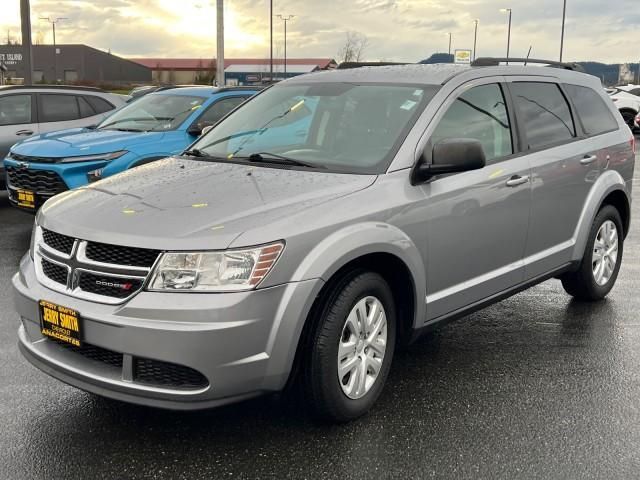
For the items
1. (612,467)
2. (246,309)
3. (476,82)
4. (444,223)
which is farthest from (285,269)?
(476,82)

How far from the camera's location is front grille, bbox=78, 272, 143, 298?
312 centimetres

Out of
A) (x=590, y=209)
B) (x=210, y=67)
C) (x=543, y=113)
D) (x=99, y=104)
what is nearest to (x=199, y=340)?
(x=543, y=113)

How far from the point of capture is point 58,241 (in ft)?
11.3

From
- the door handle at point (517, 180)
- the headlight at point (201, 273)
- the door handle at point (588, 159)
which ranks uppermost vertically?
the door handle at point (588, 159)

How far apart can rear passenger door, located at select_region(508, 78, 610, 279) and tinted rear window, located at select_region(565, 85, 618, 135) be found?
0.12 metres

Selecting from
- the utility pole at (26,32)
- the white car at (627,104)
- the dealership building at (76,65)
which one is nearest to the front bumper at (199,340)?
the utility pole at (26,32)

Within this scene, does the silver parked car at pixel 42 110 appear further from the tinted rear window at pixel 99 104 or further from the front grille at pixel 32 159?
the front grille at pixel 32 159

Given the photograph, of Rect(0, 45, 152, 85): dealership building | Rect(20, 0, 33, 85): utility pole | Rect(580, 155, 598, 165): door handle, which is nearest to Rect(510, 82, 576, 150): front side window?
Rect(580, 155, 598, 165): door handle

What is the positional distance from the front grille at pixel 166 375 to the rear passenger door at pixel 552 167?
8.12 feet

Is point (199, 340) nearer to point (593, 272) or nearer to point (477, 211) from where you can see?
point (477, 211)

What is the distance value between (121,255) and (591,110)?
155 inches

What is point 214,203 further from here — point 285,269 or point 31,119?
point 31,119

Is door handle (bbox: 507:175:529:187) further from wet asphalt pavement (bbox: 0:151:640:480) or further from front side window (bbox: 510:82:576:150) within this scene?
wet asphalt pavement (bbox: 0:151:640:480)

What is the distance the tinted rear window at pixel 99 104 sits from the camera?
35.9 feet
